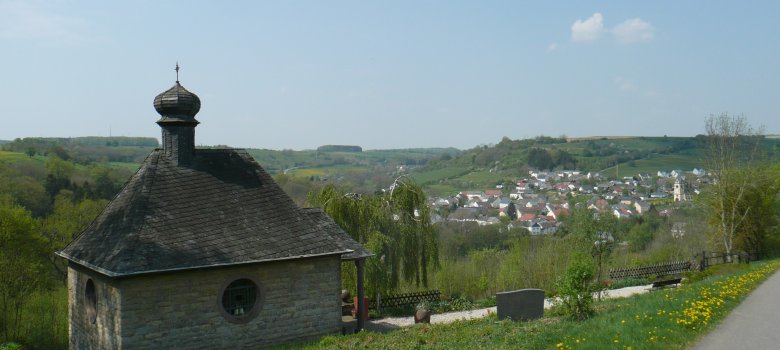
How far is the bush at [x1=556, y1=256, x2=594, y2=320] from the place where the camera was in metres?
13.7

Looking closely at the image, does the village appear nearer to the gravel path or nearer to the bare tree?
the bare tree

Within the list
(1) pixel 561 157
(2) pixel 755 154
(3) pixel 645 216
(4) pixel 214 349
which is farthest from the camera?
(1) pixel 561 157

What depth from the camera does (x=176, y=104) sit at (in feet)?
53.6

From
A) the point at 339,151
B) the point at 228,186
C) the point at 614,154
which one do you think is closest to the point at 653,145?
the point at 614,154

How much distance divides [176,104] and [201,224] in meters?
3.66

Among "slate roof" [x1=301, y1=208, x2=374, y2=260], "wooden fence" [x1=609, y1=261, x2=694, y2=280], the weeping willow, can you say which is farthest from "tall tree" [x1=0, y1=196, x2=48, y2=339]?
"wooden fence" [x1=609, y1=261, x2=694, y2=280]

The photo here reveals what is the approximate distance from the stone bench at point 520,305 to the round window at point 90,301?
10414 millimetres

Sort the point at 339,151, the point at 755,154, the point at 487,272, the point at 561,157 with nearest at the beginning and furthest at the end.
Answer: the point at 487,272
the point at 755,154
the point at 561,157
the point at 339,151

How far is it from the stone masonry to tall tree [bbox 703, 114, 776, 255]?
27.2m

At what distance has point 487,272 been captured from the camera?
30.0 metres

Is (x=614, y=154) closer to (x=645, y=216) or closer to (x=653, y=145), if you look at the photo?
(x=653, y=145)

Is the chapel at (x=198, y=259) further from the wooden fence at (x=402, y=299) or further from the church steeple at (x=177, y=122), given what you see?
the wooden fence at (x=402, y=299)

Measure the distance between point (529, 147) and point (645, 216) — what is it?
80855 mm

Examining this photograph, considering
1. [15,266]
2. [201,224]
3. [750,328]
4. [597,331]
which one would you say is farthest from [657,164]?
[201,224]
